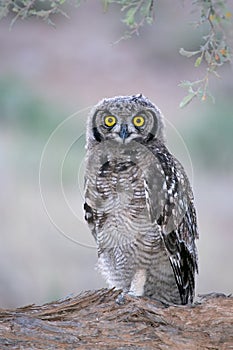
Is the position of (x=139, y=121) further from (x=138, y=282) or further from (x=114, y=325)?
(x=114, y=325)

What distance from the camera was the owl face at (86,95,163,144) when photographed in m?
2.38

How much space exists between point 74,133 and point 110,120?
82 cm

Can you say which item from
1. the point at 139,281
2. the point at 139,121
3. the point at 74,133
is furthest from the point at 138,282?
the point at 74,133

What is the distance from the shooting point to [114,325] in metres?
1.96

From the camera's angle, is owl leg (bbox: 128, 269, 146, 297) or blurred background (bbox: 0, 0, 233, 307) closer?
owl leg (bbox: 128, 269, 146, 297)

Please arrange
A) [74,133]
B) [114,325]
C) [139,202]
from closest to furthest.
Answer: [114,325] → [139,202] → [74,133]

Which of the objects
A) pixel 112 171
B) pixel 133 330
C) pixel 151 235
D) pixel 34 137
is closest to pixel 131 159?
pixel 112 171

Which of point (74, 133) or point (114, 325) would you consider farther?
point (74, 133)

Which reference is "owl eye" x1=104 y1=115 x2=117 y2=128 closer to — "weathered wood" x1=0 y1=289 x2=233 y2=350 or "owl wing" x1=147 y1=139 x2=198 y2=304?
"owl wing" x1=147 y1=139 x2=198 y2=304

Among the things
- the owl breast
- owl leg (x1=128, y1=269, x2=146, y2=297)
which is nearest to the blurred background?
the owl breast

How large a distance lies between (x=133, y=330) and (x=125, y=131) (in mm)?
674

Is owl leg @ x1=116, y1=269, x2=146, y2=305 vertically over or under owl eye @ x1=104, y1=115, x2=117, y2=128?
under

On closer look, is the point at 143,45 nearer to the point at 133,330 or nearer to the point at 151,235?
the point at 151,235

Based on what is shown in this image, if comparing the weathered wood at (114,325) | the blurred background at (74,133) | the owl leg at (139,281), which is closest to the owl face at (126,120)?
the blurred background at (74,133)
